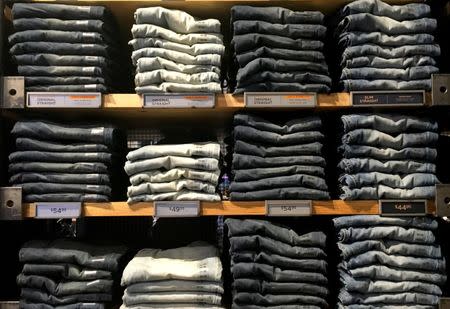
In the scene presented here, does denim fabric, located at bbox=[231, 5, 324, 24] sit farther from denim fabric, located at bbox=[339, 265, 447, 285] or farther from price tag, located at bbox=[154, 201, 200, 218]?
denim fabric, located at bbox=[339, 265, 447, 285]

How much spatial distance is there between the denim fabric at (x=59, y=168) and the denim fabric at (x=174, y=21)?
59 centimetres

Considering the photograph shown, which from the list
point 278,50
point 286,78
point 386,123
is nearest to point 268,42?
point 278,50

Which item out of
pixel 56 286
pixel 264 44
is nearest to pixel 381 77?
pixel 264 44

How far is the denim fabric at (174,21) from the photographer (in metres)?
1.52

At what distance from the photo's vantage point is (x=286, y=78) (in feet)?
4.98

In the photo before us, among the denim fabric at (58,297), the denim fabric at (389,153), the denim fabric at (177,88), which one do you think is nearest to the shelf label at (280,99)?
the denim fabric at (177,88)

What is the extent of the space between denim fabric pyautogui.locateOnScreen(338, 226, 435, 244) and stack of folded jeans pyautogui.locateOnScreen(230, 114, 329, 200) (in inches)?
6.4

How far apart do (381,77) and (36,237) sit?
1627 millimetres

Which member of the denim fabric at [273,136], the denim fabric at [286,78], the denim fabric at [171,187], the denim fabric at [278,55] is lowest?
the denim fabric at [171,187]

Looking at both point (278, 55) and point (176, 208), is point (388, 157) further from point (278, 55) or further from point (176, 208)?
point (176, 208)

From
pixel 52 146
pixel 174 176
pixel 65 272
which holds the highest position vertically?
pixel 52 146

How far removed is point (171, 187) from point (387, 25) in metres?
1.04

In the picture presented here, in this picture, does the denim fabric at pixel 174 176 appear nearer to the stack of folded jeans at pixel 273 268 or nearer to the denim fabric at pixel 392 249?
the stack of folded jeans at pixel 273 268

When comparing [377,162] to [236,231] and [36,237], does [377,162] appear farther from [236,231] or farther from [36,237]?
[36,237]
